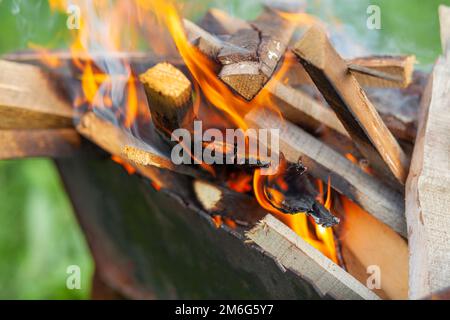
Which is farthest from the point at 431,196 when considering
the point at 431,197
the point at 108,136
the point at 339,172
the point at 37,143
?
the point at 37,143

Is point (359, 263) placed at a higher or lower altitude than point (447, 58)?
lower

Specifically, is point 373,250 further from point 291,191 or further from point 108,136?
point 108,136

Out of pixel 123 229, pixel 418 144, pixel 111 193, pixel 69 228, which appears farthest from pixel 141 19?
pixel 69 228

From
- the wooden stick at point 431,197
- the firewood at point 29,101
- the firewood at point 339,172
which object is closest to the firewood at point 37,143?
the firewood at point 29,101

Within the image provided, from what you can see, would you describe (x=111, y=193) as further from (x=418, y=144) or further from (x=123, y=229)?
(x=418, y=144)

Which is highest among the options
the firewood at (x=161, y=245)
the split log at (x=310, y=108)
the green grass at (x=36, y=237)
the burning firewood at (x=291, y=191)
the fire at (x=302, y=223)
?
the split log at (x=310, y=108)

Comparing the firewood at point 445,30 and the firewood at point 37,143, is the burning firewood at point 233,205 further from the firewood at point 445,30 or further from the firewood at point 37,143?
the firewood at point 445,30
